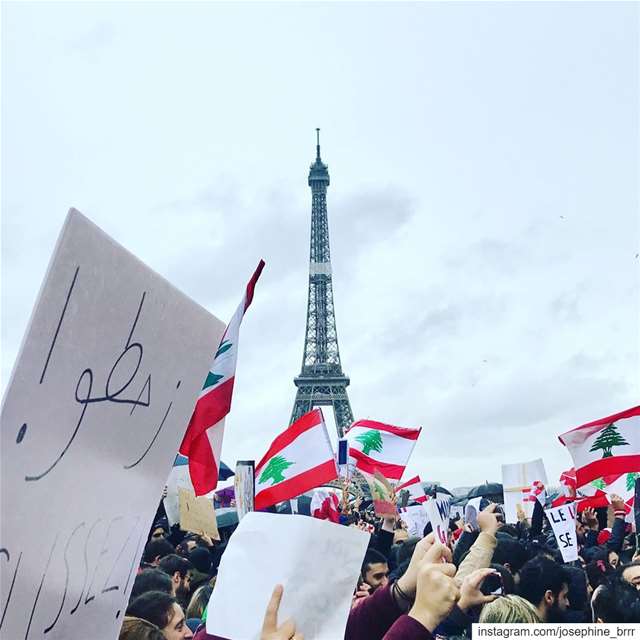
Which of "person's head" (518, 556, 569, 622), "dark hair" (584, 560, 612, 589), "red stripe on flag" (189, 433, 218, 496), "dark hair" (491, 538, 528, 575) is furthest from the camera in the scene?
"dark hair" (584, 560, 612, 589)

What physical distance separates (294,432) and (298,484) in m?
0.46

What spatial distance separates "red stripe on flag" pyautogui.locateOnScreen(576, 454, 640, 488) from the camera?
1089 centimetres

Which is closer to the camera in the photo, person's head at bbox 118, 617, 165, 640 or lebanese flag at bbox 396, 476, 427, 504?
person's head at bbox 118, 617, 165, 640

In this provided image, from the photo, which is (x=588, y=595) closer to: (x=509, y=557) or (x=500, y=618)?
(x=509, y=557)

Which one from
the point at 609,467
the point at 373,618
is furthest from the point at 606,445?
the point at 373,618

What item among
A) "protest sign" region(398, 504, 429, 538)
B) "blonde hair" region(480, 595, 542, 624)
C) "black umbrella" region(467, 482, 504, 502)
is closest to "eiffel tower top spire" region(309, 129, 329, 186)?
"black umbrella" region(467, 482, 504, 502)

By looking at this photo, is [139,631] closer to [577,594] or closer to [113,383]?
[113,383]

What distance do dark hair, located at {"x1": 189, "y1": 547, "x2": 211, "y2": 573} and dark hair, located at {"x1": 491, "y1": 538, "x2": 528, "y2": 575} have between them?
115 inches

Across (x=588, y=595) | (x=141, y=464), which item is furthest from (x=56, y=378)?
(x=588, y=595)

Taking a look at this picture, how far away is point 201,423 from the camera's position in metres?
6.08

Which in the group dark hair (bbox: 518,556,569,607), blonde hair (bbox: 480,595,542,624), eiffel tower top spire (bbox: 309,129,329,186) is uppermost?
eiffel tower top spire (bbox: 309,129,329,186)

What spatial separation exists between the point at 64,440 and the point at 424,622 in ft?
4.64

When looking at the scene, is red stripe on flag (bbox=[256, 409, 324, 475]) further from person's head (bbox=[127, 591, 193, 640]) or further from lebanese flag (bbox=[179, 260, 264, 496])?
person's head (bbox=[127, 591, 193, 640])

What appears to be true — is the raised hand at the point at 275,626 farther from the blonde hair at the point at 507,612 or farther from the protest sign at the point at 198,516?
the protest sign at the point at 198,516
